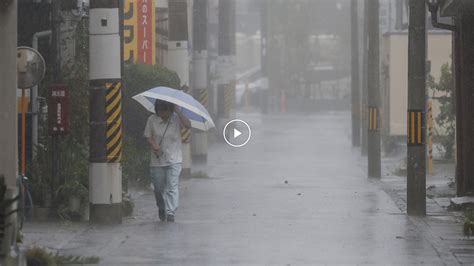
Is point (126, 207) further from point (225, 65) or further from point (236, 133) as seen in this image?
point (236, 133)

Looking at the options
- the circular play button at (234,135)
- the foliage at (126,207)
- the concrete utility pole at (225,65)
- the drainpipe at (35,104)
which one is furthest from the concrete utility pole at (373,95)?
the circular play button at (234,135)

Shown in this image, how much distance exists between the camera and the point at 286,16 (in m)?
73.1

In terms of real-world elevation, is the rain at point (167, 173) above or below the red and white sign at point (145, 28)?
below

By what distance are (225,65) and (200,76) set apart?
373 inches

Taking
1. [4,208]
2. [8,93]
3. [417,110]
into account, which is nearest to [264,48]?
[417,110]

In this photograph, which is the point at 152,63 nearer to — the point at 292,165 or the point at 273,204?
the point at 273,204

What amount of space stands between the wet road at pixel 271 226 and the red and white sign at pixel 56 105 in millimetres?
1498

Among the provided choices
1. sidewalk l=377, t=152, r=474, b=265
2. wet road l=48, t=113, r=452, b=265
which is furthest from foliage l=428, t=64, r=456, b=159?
wet road l=48, t=113, r=452, b=265

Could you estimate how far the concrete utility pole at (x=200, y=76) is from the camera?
32344mm

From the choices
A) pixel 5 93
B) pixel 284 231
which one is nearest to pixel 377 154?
pixel 284 231

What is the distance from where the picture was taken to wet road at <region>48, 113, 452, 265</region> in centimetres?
1432

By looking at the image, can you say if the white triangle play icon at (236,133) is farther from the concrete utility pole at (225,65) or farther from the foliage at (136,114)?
the foliage at (136,114)

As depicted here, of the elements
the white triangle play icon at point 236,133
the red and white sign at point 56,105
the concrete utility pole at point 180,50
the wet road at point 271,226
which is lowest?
the wet road at point 271,226

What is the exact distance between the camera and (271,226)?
17.4 m
